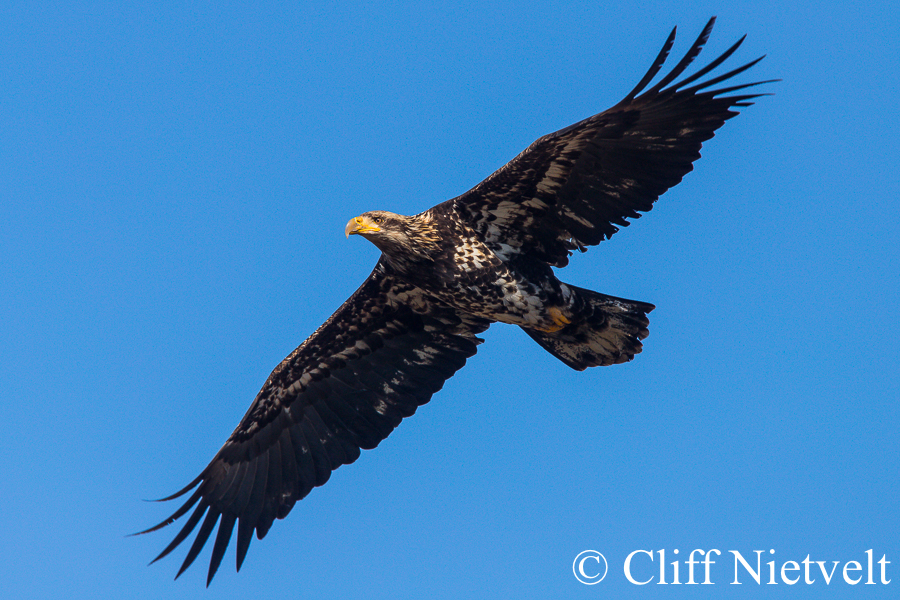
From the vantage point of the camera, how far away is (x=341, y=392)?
37.3 ft

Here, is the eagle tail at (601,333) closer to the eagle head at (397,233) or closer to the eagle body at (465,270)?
the eagle body at (465,270)

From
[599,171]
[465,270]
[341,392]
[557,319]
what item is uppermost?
[599,171]

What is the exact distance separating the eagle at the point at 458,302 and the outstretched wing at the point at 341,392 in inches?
0.5

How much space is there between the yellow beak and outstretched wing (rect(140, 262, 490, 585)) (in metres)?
1.11

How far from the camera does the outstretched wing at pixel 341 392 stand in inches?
430

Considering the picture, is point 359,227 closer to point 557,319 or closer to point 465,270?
point 465,270

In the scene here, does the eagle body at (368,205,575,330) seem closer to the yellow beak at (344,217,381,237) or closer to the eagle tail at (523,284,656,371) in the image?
the yellow beak at (344,217,381,237)

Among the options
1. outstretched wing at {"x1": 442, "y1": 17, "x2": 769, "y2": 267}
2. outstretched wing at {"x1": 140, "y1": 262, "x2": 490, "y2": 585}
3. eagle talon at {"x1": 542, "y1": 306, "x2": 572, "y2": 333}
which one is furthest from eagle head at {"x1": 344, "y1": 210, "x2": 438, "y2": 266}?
eagle talon at {"x1": 542, "y1": 306, "x2": 572, "y2": 333}

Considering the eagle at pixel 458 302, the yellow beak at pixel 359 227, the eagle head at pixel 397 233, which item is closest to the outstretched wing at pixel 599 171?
the eagle at pixel 458 302

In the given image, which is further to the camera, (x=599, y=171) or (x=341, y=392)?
(x=341, y=392)

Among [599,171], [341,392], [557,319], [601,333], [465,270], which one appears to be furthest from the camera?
[341,392]

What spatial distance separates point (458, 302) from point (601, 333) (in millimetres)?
1660

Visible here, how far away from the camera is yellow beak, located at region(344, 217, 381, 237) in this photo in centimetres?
969

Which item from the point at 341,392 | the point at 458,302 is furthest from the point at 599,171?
the point at 341,392
